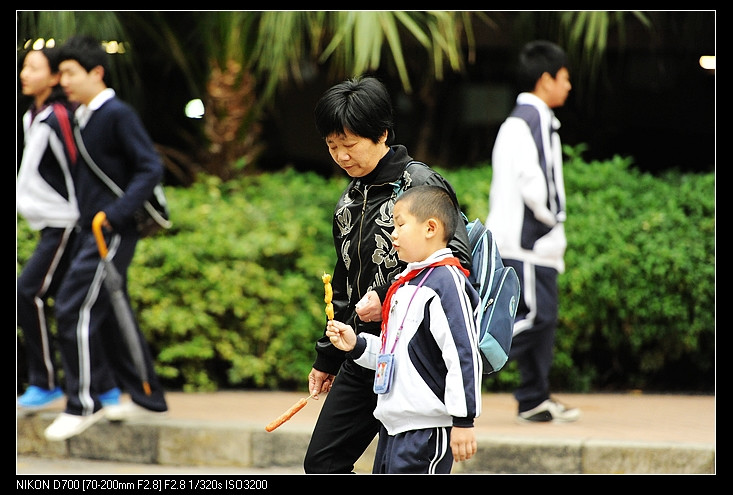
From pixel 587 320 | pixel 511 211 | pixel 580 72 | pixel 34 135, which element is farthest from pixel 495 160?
pixel 580 72

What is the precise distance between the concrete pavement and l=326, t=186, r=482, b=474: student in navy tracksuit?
76.3 inches

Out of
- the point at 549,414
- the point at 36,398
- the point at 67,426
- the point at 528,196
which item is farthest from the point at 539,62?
the point at 36,398

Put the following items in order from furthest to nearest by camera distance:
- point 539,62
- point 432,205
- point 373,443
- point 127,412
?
point 539,62 → point 127,412 → point 373,443 → point 432,205

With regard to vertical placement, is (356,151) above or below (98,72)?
below

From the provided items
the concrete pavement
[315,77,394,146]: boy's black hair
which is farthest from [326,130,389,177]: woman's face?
the concrete pavement

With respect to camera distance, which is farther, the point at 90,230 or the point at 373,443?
the point at 90,230

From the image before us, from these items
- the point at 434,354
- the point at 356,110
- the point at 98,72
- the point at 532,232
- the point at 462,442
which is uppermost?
the point at 98,72

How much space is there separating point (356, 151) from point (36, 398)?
3182 mm

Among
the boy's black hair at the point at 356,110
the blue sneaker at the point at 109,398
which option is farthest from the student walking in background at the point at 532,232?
the boy's black hair at the point at 356,110

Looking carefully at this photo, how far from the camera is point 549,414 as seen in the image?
5.52 meters

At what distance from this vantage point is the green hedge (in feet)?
20.9

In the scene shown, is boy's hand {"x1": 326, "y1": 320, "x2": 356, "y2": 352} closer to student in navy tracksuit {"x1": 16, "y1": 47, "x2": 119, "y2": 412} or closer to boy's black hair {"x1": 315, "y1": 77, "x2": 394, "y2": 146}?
boy's black hair {"x1": 315, "y1": 77, "x2": 394, "y2": 146}

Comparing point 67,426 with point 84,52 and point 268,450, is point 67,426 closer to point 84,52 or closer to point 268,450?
point 268,450

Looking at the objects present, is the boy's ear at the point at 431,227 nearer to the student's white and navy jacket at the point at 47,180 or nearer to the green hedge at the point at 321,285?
the student's white and navy jacket at the point at 47,180
